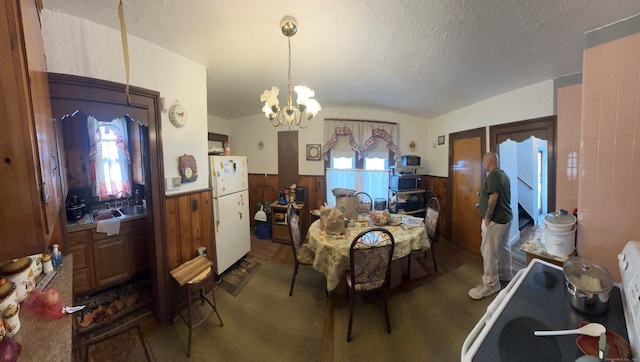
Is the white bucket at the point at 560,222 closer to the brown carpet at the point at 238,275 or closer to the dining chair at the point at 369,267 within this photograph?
the dining chair at the point at 369,267

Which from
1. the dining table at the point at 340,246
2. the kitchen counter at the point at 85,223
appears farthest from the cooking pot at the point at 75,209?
the dining table at the point at 340,246

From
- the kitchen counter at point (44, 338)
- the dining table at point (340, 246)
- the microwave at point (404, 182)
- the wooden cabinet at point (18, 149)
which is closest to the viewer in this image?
the wooden cabinet at point (18, 149)

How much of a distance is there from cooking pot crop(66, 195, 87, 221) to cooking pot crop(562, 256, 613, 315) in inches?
151

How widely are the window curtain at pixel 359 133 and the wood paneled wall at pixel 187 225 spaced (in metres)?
2.16

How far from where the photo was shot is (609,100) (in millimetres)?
1135

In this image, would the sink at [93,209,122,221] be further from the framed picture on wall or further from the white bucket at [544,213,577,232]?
the white bucket at [544,213,577,232]

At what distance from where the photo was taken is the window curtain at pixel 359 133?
3676 millimetres

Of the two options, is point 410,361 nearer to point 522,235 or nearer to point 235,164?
point 235,164

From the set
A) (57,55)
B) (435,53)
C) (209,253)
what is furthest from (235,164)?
(435,53)

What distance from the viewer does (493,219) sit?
2.13 m

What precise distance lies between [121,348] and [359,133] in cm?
380

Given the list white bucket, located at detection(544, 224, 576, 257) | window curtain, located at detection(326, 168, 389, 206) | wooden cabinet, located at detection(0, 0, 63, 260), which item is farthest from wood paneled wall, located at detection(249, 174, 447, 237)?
wooden cabinet, located at detection(0, 0, 63, 260)

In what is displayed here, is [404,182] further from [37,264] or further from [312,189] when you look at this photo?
[37,264]

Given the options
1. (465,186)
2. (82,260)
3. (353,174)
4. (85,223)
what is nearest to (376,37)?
(353,174)
